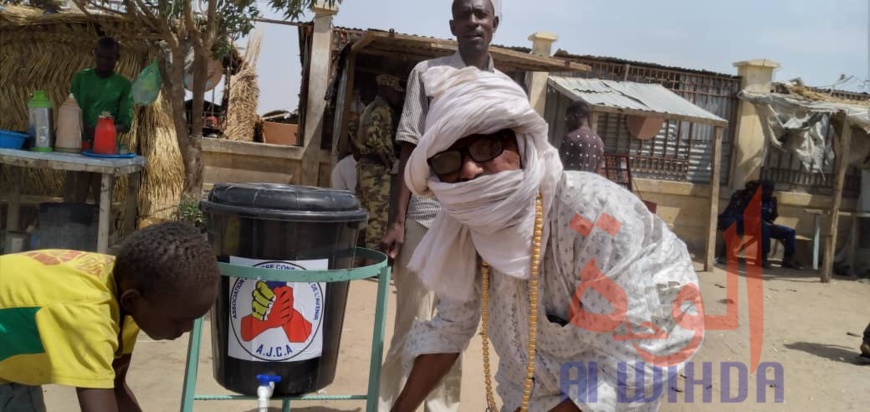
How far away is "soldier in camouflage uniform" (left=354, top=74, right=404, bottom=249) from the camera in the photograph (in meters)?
5.75

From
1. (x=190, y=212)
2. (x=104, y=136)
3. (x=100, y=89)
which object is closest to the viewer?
(x=104, y=136)

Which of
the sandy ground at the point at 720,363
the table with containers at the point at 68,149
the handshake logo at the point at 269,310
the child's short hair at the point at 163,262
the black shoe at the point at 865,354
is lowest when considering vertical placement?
the sandy ground at the point at 720,363

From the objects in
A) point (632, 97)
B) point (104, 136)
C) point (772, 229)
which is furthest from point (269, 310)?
point (772, 229)

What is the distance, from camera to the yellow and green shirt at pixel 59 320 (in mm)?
1540

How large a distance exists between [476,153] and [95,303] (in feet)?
3.26

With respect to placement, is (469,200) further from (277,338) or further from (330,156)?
(330,156)

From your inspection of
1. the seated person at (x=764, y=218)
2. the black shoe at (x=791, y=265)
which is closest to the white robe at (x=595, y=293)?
the seated person at (x=764, y=218)

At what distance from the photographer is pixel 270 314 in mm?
2064

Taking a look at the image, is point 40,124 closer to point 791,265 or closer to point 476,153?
point 476,153

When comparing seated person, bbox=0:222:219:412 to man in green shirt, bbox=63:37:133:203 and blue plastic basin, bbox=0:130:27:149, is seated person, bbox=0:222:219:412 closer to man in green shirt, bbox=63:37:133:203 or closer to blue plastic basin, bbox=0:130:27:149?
blue plastic basin, bbox=0:130:27:149

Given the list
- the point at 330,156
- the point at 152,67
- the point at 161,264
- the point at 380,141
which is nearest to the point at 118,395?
the point at 161,264

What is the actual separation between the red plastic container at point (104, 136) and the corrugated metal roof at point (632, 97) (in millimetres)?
5767

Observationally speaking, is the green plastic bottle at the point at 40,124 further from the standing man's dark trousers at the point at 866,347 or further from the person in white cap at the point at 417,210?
the standing man's dark trousers at the point at 866,347

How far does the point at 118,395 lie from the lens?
1.96 meters
